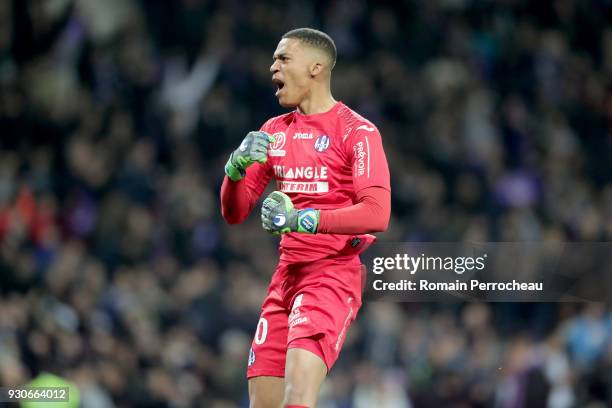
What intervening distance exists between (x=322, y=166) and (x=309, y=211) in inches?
15.7

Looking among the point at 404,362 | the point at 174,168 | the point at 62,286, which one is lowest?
the point at 404,362

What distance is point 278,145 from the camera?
5441 mm

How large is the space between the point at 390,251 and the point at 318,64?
7.47 ft

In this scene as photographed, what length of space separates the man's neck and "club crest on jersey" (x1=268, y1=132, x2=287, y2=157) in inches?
6.8

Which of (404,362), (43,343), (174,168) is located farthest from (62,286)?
(404,362)

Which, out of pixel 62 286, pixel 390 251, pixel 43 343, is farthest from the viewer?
pixel 62 286

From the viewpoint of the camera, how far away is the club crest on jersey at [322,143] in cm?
527

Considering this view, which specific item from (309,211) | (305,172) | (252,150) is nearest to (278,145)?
(305,172)

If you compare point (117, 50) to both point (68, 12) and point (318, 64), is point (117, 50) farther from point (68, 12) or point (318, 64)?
point (318, 64)

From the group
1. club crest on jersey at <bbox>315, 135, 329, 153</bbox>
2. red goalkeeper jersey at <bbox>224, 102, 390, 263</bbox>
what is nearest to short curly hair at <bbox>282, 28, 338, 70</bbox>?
red goalkeeper jersey at <bbox>224, 102, 390, 263</bbox>

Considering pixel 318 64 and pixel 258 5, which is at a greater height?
pixel 258 5

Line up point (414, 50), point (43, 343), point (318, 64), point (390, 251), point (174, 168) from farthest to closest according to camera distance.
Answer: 1. point (414, 50)
2. point (174, 168)
3. point (43, 343)
4. point (390, 251)
5. point (318, 64)

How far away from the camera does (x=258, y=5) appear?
12672 mm

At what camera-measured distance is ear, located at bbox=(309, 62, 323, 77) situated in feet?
17.7
